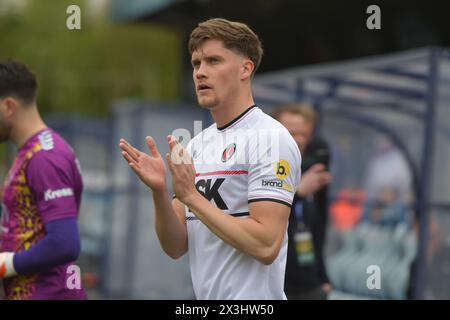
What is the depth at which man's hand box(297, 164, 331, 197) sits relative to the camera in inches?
221

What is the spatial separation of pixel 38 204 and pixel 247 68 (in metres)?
1.21

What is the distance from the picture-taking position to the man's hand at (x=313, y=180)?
562 centimetres

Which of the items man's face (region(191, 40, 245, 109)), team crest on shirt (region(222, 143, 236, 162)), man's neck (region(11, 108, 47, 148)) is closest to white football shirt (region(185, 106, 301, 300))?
team crest on shirt (region(222, 143, 236, 162))

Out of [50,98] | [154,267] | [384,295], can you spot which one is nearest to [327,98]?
[384,295]

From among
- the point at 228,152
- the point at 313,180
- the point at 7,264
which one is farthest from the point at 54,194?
the point at 313,180

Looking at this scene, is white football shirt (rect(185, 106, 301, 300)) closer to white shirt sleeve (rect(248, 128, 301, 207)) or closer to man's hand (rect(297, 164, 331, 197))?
white shirt sleeve (rect(248, 128, 301, 207))

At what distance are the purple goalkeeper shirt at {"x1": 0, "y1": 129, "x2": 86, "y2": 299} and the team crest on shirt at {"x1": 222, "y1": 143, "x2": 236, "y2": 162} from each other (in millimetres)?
951

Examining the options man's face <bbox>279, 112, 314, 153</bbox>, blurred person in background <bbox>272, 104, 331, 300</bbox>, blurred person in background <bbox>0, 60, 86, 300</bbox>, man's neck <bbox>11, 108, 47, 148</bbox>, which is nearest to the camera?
blurred person in background <bbox>0, 60, 86, 300</bbox>

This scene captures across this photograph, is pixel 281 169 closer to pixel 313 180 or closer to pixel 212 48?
pixel 212 48

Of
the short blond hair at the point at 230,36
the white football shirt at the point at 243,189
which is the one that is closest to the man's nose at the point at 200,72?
the short blond hair at the point at 230,36

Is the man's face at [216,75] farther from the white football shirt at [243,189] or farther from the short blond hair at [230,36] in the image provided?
the white football shirt at [243,189]

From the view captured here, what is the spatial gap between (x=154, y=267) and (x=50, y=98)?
114ft

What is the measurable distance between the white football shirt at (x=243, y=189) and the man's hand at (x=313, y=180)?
2019mm

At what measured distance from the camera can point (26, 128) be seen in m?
4.42
